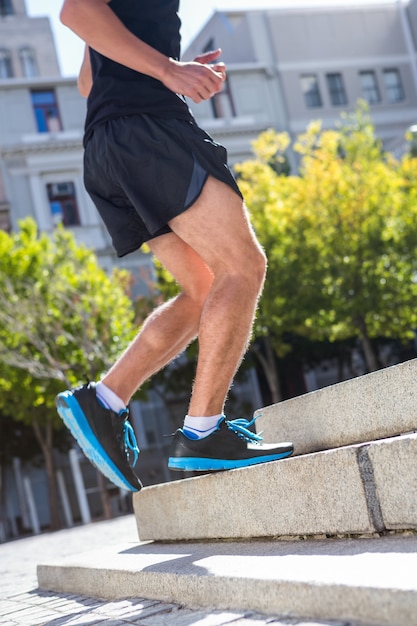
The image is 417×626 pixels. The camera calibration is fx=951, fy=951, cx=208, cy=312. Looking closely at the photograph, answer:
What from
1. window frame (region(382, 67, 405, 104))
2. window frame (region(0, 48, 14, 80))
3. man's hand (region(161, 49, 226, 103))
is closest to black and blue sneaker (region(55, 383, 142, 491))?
man's hand (region(161, 49, 226, 103))

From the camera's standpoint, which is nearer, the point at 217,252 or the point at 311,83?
the point at 217,252

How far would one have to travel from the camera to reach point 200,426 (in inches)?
134

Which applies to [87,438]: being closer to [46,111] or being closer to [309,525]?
[309,525]

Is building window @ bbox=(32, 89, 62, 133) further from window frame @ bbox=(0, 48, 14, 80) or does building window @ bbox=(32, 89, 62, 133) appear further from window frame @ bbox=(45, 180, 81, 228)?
window frame @ bbox=(0, 48, 14, 80)

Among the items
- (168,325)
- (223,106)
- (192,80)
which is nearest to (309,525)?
(168,325)

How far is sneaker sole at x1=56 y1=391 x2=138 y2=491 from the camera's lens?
349 cm

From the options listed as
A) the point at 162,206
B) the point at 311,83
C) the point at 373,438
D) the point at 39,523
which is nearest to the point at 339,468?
the point at 373,438

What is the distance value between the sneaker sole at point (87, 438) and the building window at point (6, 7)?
45784mm

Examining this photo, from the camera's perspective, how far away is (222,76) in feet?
11.7

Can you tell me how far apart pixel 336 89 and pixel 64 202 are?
13.5 meters

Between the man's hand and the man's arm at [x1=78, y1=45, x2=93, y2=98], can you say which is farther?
the man's arm at [x1=78, y1=45, x2=93, y2=98]

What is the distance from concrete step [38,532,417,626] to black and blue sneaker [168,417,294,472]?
287 mm

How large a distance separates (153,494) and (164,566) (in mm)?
942

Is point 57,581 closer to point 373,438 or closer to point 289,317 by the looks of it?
point 373,438
